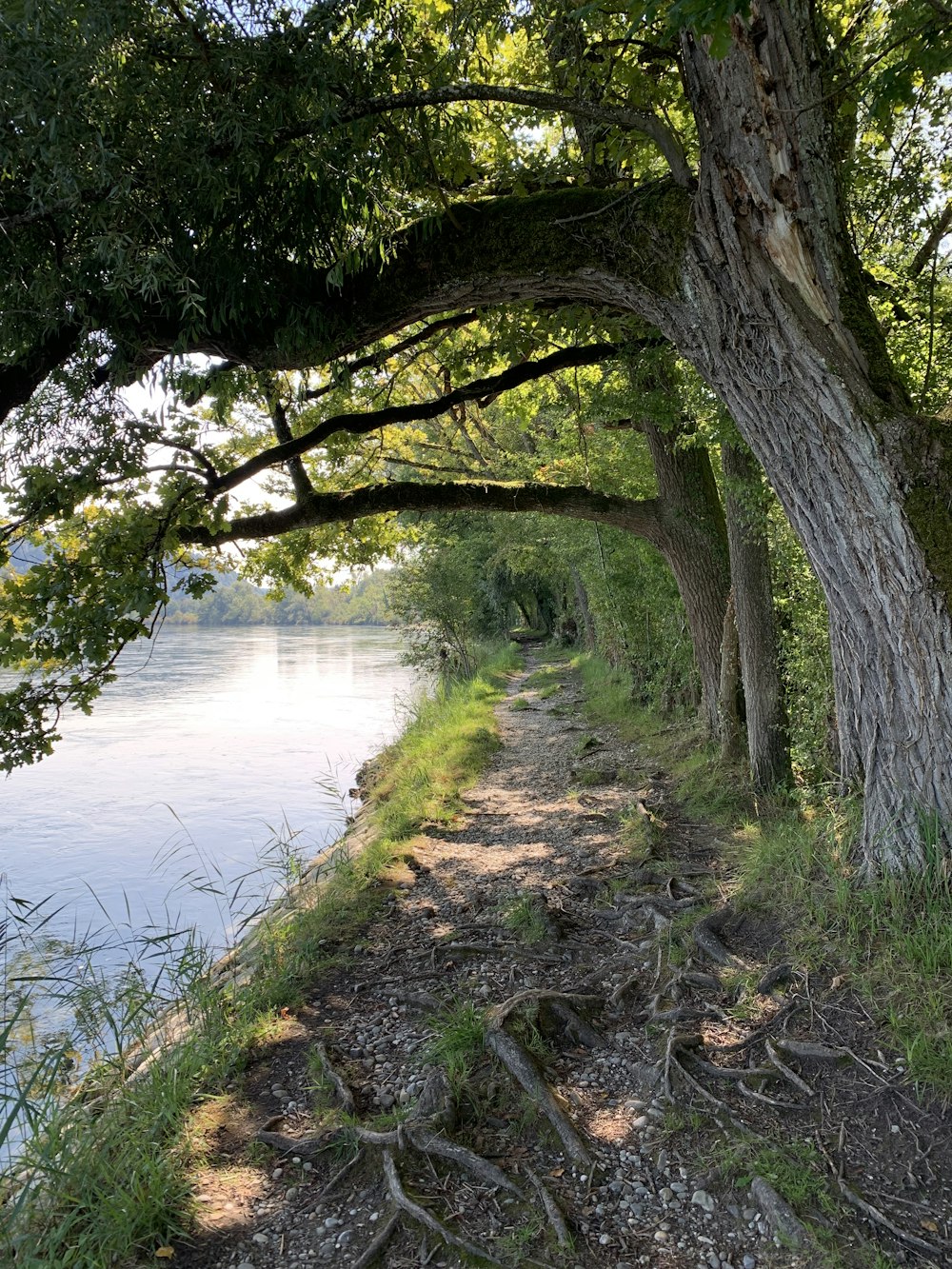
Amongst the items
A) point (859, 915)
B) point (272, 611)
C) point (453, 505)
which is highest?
point (453, 505)

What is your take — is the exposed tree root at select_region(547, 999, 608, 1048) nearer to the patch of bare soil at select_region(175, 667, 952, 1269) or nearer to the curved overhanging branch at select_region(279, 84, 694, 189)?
the patch of bare soil at select_region(175, 667, 952, 1269)

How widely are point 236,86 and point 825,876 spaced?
498cm

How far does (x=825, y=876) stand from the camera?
14.2 ft

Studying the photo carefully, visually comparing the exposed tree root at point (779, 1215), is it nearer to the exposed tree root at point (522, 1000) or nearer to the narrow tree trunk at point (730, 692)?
the exposed tree root at point (522, 1000)

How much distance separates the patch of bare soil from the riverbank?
0.01 meters

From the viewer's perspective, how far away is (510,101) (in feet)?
13.0

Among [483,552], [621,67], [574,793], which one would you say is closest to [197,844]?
[574,793]

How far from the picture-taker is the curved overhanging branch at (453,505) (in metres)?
7.72

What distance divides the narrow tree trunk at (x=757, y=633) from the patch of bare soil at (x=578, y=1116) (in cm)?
217

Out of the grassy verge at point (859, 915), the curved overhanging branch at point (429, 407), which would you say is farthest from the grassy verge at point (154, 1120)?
the curved overhanging branch at point (429, 407)

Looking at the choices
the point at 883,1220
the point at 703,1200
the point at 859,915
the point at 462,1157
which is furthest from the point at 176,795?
the point at 883,1220

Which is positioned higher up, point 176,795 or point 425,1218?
point 425,1218

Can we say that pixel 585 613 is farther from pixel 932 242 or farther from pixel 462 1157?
pixel 462 1157

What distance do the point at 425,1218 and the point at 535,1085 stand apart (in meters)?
0.78
